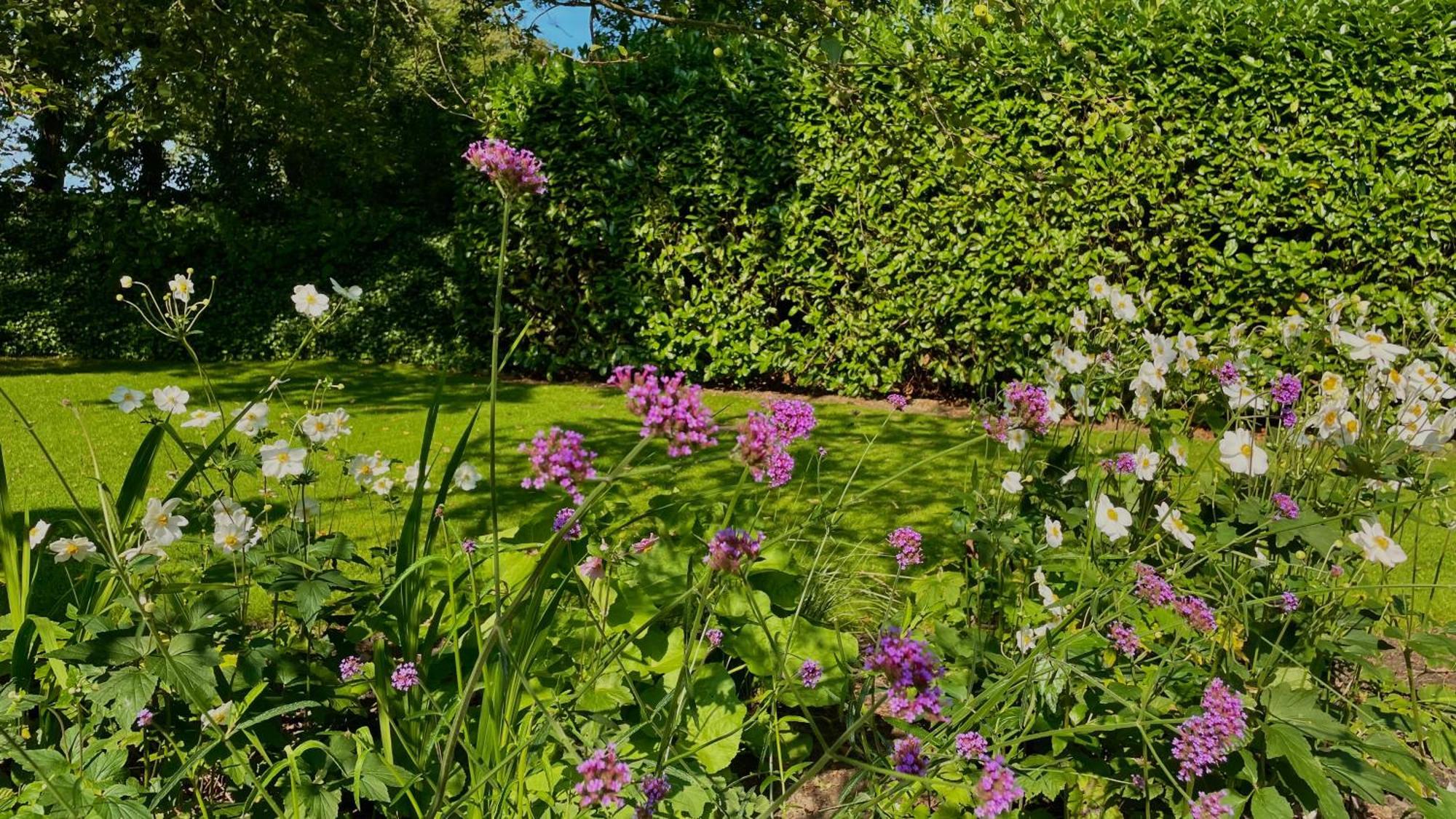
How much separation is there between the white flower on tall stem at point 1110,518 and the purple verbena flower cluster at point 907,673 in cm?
65

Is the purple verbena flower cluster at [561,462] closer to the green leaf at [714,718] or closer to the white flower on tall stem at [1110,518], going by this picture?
the green leaf at [714,718]

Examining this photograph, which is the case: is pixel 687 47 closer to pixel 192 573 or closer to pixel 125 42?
pixel 125 42

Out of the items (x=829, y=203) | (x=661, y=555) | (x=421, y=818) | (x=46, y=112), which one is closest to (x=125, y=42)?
(x=829, y=203)

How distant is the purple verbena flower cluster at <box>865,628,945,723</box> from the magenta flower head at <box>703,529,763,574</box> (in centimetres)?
24

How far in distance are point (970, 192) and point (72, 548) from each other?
541 centimetres

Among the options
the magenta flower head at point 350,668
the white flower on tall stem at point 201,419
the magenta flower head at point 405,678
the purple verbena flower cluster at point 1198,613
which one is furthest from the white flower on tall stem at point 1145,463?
the white flower on tall stem at point 201,419

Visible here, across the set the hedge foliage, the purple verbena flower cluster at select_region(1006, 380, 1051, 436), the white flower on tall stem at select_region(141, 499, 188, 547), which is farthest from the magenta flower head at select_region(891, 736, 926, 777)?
the hedge foliage

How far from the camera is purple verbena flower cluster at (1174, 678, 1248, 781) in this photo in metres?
1.37

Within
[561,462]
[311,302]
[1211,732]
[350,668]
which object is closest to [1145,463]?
[1211,732]

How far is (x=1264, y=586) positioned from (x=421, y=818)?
1.69 meters

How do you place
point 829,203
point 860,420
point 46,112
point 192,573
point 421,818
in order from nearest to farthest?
point 421,818 → point 192,573 → point 860,420 → point 829,203 → point 46,112

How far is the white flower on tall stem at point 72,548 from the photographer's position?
1.51m

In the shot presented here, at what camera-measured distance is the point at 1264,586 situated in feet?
6.31

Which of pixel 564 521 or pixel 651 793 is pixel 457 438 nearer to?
pixel 564 521
